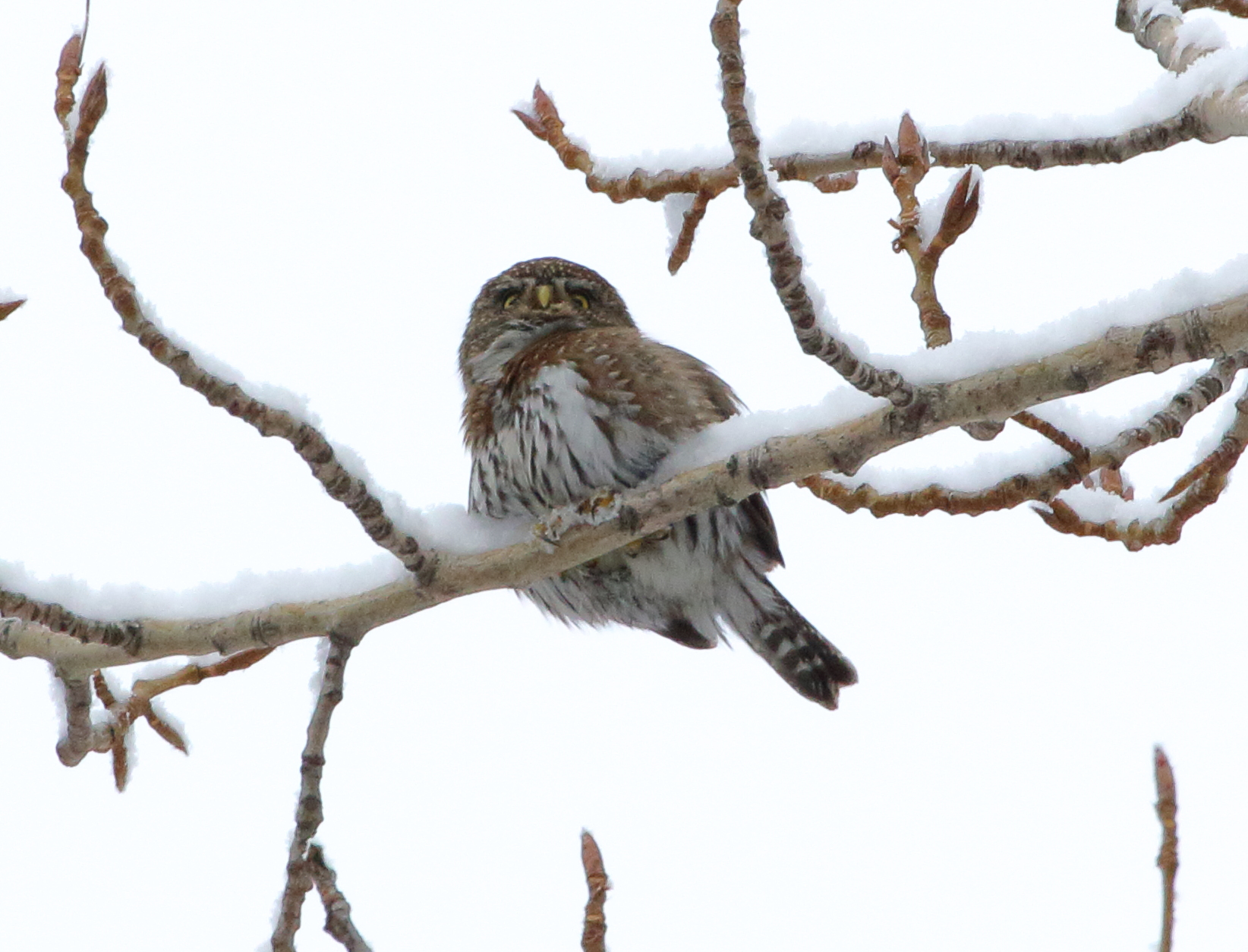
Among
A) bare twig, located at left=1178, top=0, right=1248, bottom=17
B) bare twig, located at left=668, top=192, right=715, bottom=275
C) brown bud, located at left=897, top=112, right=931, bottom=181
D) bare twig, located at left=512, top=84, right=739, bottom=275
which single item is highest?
bare twig, located at left=1178, top=0, right=1248, bottom=17

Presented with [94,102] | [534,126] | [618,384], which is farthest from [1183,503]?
[94,102]

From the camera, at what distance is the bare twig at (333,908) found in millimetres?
2652

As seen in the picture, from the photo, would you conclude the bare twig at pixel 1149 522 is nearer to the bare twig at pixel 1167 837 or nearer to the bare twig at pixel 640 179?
the bare twig at pixel 1167 837

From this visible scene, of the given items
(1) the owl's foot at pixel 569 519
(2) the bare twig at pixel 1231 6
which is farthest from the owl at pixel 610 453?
(2) the bare twig at pixel 1231 6

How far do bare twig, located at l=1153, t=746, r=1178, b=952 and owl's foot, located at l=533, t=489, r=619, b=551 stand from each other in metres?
1.31

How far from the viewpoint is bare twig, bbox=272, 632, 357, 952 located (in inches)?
101

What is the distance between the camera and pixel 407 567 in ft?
9.89

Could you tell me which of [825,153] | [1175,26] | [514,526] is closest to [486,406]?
[514,526]

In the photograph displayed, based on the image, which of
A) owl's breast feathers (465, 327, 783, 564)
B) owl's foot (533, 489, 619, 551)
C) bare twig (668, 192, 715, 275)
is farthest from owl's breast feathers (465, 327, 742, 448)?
owl's foot (533, 489, 619, 551)

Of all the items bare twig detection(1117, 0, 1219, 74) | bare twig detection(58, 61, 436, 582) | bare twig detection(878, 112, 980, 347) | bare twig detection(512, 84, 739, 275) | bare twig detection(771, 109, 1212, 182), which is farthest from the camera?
bare twig detection(512, 84, 739, 275)

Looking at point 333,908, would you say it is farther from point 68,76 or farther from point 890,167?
point 890,167

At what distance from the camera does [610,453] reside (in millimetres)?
3830

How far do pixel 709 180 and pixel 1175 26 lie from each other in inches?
47.2

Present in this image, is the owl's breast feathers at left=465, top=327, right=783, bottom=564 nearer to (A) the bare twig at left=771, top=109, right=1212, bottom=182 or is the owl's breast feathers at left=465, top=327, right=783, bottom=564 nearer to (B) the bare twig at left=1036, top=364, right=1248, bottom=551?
(A) the bare twig at left=771, top=109, right=1212, bottom=182
